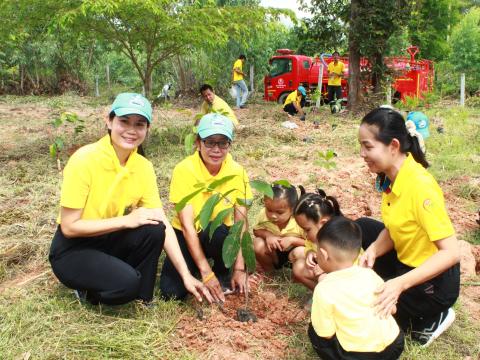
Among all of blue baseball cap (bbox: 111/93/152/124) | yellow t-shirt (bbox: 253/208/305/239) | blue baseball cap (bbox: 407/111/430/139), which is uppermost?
blue baseball cap (bbox: 111/93/152/124)

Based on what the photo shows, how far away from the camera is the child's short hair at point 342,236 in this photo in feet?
5.89

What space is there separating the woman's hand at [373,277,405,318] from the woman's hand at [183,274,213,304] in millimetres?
898

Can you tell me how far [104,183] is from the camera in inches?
87.0

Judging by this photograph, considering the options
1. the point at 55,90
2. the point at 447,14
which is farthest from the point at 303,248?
the point at 447,14

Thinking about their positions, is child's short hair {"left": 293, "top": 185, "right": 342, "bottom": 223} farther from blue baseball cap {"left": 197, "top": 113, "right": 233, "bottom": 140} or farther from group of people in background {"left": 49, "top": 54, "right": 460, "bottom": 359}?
blue baseball cap {"left": 197, "top": 113, "right": 233, "bottom": 140}

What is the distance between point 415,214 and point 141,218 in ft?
4.12

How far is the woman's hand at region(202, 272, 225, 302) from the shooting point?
7.81 feet

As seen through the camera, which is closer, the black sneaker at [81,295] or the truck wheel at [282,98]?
the black sneaker at [81,295]

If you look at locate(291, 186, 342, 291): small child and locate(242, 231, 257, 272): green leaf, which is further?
locate(291, 186, 342, 291): small child

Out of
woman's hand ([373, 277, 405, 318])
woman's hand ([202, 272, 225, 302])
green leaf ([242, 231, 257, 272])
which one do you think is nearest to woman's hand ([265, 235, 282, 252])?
woman's hand ([202, 272, 225, 302])

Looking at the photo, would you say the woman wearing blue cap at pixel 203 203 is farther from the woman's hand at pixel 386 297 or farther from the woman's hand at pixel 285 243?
the woman's hand at pixel 386 297

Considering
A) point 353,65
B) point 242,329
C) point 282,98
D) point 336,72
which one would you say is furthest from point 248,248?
point 282,98

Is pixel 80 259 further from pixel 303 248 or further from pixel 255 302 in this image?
pixel 303 248

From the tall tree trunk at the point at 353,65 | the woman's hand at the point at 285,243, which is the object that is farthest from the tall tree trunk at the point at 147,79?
the woman's hand at the point at 285,243
